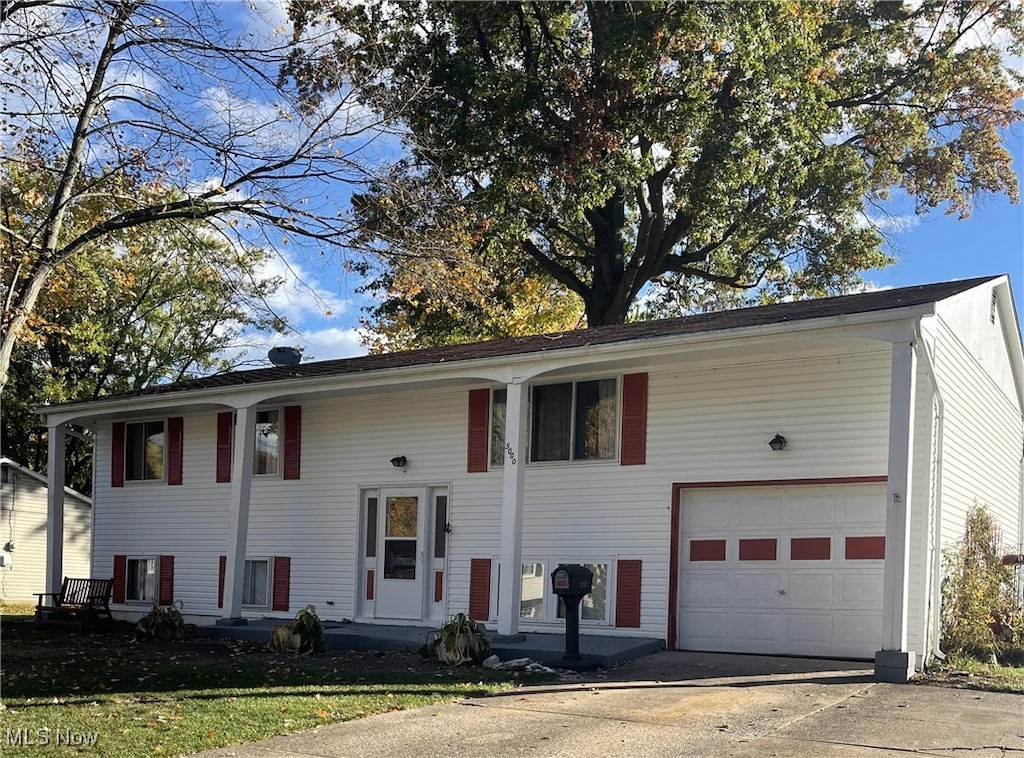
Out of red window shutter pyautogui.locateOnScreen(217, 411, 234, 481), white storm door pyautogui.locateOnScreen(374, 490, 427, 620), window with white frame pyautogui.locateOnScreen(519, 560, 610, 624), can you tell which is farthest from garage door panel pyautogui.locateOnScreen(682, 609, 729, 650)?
red window shutter pyautogui.locateOnScreen(217, 411, 234, 481)

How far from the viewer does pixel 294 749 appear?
8.22 meters

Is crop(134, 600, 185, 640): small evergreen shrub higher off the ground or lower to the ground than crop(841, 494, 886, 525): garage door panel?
lower

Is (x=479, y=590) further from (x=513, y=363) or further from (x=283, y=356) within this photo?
(x=283, y=356)

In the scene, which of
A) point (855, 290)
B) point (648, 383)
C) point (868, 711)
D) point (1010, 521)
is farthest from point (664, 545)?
point (855, 290)

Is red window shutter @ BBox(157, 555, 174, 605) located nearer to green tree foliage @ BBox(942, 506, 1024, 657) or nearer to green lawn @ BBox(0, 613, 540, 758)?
green lawn @ BBox(0, 613, 540, 758)

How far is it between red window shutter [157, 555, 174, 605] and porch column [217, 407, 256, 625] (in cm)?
301

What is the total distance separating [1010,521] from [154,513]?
1525 cm

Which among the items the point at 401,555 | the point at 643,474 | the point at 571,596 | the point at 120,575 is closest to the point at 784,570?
the point at 643,474

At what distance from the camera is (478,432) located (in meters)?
16.5

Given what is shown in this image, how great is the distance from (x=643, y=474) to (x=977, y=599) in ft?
14.4

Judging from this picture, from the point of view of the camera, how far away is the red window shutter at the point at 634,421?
15.0 metres

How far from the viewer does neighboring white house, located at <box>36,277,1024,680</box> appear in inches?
509

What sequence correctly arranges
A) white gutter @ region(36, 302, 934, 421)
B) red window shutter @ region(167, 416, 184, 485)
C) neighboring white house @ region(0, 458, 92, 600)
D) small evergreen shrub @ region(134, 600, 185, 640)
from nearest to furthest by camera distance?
white gutter @ region(36, 302, 934, 421)
small evergreen shrub @ region(134, 600, 185, 640)
red window shutter @ region(167, 416, 184, 485)
neighboring white house @ region(0, 458, 92, 600)

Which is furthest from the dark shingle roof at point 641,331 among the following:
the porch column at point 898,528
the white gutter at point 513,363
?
the porch column at point 898,528
